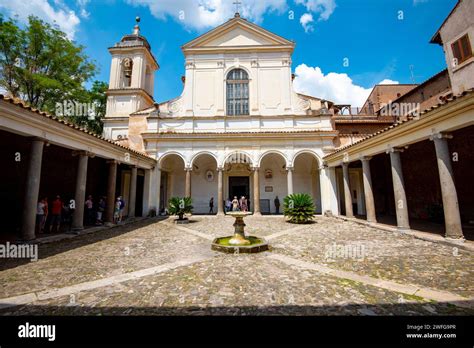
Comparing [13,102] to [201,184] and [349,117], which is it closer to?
[201,184]

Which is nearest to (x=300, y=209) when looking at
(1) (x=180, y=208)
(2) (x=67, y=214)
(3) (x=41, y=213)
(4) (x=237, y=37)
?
(1) (x=180, y=208)

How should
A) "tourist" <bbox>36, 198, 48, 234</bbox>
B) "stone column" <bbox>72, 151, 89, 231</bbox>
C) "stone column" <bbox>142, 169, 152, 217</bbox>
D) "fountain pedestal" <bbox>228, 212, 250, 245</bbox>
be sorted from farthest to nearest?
"stone column" <bbox>142, 169, 152, 217</bbox>, "stone column" <bbox>72, 151, 89, 231</bbox>, "tourist" <bbox>36, 198, 48, 234</bbox>, "fountain pedestal" <bbox>228, 212, 250, 245</bbox>

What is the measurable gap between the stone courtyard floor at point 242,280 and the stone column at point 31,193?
2.48ft

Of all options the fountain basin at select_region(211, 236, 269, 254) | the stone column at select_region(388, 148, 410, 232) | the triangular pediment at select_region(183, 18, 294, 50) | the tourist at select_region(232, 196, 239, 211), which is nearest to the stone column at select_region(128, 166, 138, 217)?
the tourist at select_region(232, 196, 239, 211)

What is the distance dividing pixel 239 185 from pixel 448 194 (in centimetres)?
1329

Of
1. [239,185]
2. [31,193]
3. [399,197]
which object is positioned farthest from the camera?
[239,185]

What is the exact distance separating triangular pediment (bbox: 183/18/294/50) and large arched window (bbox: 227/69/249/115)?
2.61m

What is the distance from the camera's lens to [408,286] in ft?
12.9

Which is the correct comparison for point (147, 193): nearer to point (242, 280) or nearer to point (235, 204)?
point (235, 204)

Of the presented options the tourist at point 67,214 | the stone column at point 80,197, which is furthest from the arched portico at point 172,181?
the stone column at point 80,197

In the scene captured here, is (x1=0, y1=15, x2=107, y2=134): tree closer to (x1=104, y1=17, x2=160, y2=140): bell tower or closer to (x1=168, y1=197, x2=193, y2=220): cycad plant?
(x1=104, y1=17, x2=160, y2=140): bell tower

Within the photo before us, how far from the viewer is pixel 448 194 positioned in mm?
7141

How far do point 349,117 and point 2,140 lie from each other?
2454cm

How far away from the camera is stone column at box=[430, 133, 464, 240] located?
694cm
